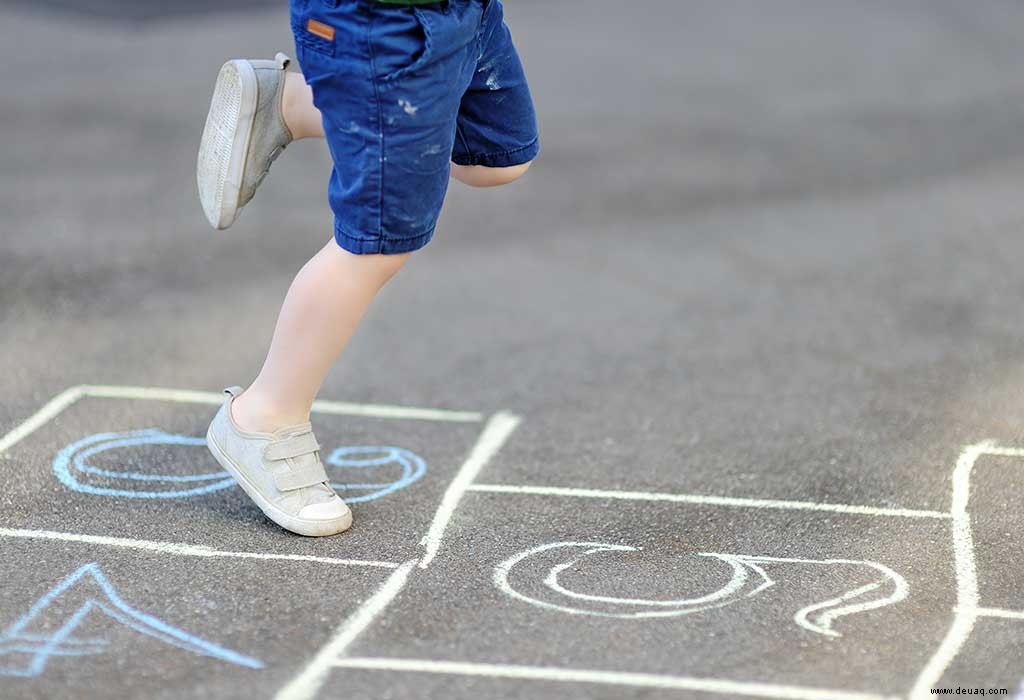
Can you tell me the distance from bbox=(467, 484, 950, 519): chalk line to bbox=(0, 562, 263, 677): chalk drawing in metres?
0.94

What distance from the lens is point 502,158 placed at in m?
3.06

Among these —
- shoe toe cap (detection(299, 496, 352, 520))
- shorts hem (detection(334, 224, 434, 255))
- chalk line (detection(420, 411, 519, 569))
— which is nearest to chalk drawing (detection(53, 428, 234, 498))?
shoe toe cap (detection(299, 496, 352, 520))

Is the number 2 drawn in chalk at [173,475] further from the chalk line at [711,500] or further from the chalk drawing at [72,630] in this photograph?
the chalk drawing at [72,630]

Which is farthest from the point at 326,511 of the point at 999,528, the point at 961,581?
the point at 999,528

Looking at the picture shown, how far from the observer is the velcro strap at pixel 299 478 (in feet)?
9.58

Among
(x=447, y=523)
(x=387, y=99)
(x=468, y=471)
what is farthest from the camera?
(x=468, y=471)

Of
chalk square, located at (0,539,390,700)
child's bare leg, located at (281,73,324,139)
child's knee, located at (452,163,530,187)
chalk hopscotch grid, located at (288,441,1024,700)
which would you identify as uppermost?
child's bare leg, located at (281,73,324,139)

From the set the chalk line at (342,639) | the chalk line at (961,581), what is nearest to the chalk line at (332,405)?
the chalk line at (342,639)

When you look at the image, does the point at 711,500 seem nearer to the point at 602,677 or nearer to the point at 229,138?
the point at 602,677

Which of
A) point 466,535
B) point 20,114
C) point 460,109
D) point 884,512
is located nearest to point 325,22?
point 460,109

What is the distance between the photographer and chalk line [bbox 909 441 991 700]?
2396 millimetres

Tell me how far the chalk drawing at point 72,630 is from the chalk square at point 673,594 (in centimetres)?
30

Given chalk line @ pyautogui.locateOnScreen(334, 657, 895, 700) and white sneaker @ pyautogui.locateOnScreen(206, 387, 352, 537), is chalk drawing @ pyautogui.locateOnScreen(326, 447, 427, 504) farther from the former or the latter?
chalk line @ pyautogui.locateOnScreen(334, 657, 895, 700)

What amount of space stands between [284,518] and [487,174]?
0.91 meters
